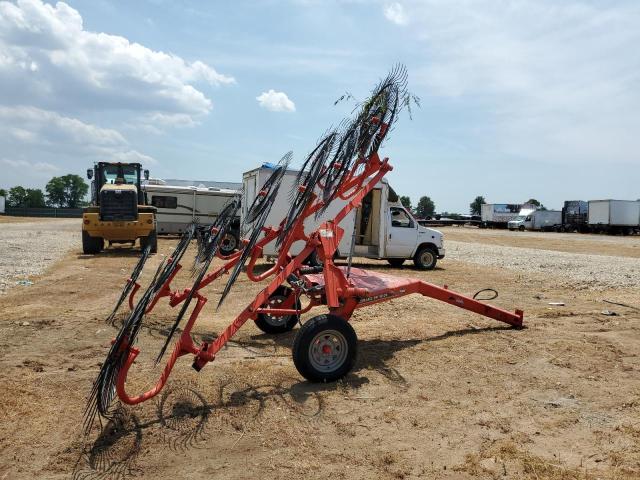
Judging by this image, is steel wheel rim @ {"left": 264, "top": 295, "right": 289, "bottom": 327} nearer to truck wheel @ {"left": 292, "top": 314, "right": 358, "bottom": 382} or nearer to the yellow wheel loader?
truck wheel @ {"left": 292, "top": 314, "right": 358, "bottom": 382}

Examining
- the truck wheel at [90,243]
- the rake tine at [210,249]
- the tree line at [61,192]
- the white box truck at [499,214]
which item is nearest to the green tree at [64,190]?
the tree line at [61,192]

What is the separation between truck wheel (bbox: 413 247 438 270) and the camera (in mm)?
18125

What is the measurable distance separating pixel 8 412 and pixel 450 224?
69.7 meters

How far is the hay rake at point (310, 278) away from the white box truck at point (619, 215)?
4715cm

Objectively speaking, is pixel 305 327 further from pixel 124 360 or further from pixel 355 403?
pixel 124 360

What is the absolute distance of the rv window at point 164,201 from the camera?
31047mm

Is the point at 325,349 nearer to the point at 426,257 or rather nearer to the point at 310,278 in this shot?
the point at 310,278

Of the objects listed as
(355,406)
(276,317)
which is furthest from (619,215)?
(355,406)

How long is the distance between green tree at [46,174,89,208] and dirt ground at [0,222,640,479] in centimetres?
11839

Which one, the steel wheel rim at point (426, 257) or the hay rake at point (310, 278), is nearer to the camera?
the hay rake at point (310, 278)

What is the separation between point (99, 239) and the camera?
65.3 feet

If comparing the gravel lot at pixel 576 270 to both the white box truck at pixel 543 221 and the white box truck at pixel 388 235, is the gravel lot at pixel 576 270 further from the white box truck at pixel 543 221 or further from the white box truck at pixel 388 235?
the white box truck at pixel 543 221

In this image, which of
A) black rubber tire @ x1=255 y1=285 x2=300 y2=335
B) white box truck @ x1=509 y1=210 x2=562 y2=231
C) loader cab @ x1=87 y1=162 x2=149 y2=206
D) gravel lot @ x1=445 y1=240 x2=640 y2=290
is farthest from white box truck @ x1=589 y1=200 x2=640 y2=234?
black rubber tire @ x1=255 y1=285 x2=300 y2=335

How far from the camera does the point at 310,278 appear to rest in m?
7.41
